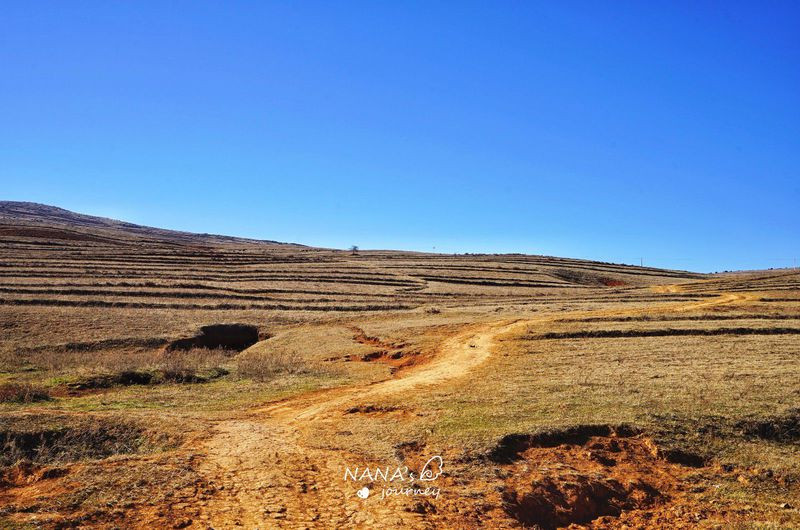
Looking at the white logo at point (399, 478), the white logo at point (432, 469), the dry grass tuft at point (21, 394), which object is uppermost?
the white logo at point (432, 469)

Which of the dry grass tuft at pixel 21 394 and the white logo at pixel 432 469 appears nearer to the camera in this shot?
the white logo at pixel 432 469

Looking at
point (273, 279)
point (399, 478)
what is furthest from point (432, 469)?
point (273, 279)

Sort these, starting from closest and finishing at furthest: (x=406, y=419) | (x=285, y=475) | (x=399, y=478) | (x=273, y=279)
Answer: (x=285, y=475) → (x=399, y=478) → (x=406, y=419) → (x=273, y=279)

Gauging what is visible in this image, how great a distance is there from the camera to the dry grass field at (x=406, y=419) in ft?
31.7

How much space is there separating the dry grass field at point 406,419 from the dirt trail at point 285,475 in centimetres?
4

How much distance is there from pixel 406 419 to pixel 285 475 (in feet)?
13.8

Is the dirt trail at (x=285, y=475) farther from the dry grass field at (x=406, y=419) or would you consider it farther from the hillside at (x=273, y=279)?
the hillside at (x=273, y=279)

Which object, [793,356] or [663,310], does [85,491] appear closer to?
[793,356]

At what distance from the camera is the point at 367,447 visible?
39.1 ft

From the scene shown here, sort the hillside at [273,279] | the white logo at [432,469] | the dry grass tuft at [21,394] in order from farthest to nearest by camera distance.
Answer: the hillside at [273,279] → the dry grass tuft at [21,394] → the white logo at [432,469]

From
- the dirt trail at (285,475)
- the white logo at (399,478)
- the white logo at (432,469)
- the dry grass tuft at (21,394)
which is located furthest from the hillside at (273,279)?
the white logo at (399,478)

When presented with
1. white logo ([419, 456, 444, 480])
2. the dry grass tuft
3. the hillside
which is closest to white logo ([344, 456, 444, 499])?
white logo ([419, 456, 444, 480])

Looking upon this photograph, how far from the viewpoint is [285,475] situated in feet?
34.0

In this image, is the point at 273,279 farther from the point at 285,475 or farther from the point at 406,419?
the point at 285,475
